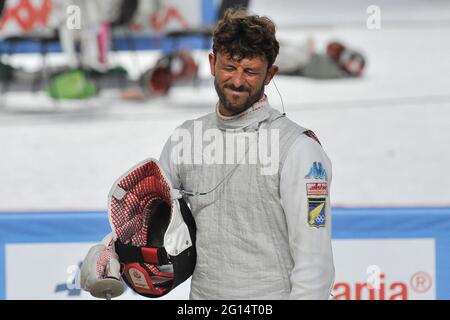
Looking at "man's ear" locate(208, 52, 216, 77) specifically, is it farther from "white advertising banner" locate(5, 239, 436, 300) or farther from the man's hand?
"white advertising banner" locate(5, 239, 436, 300)

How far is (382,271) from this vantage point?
4.04m

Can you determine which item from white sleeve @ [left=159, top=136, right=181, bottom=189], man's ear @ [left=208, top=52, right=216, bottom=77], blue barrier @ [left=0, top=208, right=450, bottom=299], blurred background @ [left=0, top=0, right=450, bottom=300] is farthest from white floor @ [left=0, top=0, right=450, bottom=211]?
man's ear @ [left=208, top=52, right=216, bottom=77]

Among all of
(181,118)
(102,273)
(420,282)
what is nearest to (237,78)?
(102,273)

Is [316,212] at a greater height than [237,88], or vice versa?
[237,88]

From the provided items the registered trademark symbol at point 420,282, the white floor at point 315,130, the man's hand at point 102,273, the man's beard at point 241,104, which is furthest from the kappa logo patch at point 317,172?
the white floor at point 315,130

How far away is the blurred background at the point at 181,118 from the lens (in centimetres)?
407

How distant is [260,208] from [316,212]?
158 mm

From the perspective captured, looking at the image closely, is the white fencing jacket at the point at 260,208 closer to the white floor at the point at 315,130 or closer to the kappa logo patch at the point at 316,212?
the kappa logo patch at the point at 316,212

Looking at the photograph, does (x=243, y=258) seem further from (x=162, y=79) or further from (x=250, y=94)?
(x=162, y=79)

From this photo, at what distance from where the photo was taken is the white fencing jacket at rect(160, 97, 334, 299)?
2541 millimetres

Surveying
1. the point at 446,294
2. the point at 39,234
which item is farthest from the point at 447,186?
the point at 39,234

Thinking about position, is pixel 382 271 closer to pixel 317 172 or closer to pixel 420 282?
pixel 420 282

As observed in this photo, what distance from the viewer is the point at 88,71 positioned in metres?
11.1

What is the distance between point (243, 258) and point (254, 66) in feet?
1.62
